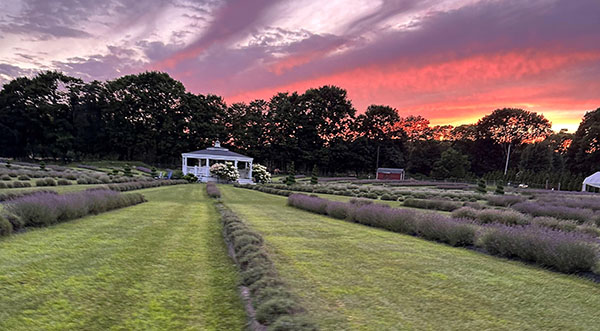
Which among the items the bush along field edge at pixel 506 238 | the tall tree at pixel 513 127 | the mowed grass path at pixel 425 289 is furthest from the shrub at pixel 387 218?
the tall tree at pixel 513 127

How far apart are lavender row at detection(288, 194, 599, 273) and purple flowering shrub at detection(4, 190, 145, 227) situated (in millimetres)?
8174

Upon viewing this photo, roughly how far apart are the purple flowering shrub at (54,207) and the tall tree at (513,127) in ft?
272

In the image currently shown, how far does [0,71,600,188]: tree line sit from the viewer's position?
173 feet

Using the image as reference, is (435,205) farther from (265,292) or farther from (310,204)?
(265,292)

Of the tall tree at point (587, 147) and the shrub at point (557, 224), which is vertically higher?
the tall tree at point (587, 147)

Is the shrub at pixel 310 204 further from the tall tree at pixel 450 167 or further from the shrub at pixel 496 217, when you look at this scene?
the tall tree at pixel 450 167

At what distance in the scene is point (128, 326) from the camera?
2.98 meters

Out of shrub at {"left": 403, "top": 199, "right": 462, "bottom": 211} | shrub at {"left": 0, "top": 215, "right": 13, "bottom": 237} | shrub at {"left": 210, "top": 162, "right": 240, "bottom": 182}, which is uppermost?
shrub at {"left": 210, "top": 162, "right": 240, "bottom": 182}

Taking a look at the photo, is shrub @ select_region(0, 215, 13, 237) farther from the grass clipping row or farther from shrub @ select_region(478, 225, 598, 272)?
shrub @ select_region(478, 225, 598, 272)

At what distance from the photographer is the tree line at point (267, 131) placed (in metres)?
52.6

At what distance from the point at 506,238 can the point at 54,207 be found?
1057cm

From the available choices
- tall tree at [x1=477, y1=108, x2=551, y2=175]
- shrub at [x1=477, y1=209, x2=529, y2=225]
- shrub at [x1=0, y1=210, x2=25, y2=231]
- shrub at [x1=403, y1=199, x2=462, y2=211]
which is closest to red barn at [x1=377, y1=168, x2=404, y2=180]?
tall tree at [x1=477, y1=108, x2=551, y2=175]

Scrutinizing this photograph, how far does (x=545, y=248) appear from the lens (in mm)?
5430

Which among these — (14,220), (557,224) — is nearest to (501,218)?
(557,224)
